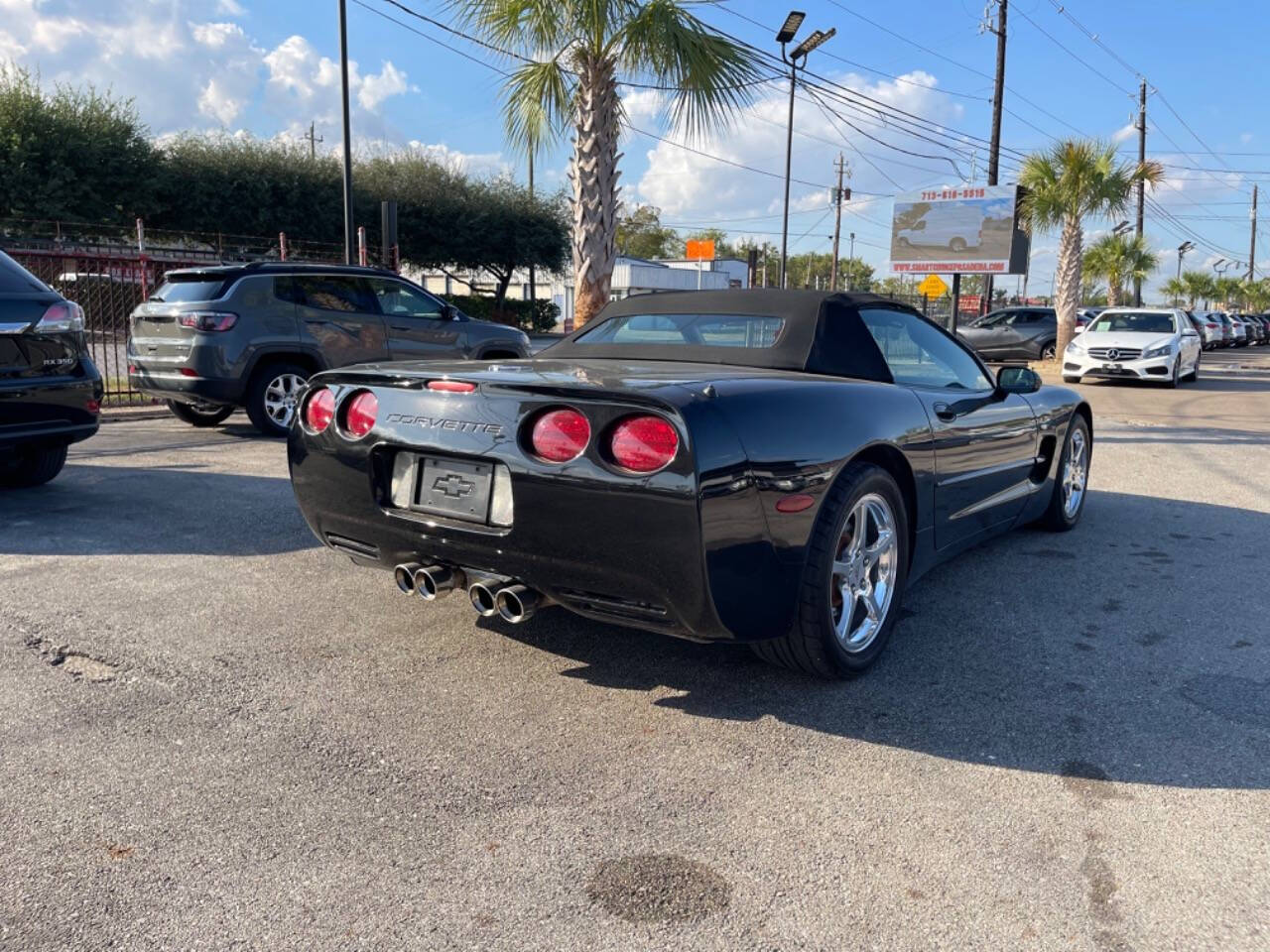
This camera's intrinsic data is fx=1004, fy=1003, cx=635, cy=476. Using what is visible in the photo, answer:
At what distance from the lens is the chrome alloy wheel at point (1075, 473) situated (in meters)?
5.72

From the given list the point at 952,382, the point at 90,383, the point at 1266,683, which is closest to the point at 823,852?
the point at 1266,683

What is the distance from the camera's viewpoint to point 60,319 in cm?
573

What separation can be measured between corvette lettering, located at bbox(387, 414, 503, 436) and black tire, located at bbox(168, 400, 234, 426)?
6.96 metres

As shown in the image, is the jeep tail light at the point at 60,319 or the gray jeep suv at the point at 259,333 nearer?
the jeep tail light at the point at 60,319

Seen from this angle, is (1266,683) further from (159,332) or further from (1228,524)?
(159,332)

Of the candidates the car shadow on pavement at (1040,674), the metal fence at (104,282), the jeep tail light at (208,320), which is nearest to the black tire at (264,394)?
the jeep tail light at (208,320)

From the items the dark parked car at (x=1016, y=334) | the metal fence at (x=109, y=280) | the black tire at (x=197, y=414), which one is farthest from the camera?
the dark parked car at (x=1016, y=334)

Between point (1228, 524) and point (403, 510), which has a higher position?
point (403, 510)

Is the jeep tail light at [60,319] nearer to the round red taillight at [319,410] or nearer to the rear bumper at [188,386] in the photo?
the rear bumper at [188,386]

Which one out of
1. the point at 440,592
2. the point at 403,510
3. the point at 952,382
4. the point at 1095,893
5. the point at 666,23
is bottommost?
the point at 1095,893

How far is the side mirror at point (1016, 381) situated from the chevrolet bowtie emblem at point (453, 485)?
2.95 metres

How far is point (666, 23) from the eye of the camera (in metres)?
9.65

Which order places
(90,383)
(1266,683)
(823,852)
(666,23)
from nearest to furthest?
(823,852)
(1266,683)
(90,383)
(666,23)

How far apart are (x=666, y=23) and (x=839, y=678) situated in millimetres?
8031
